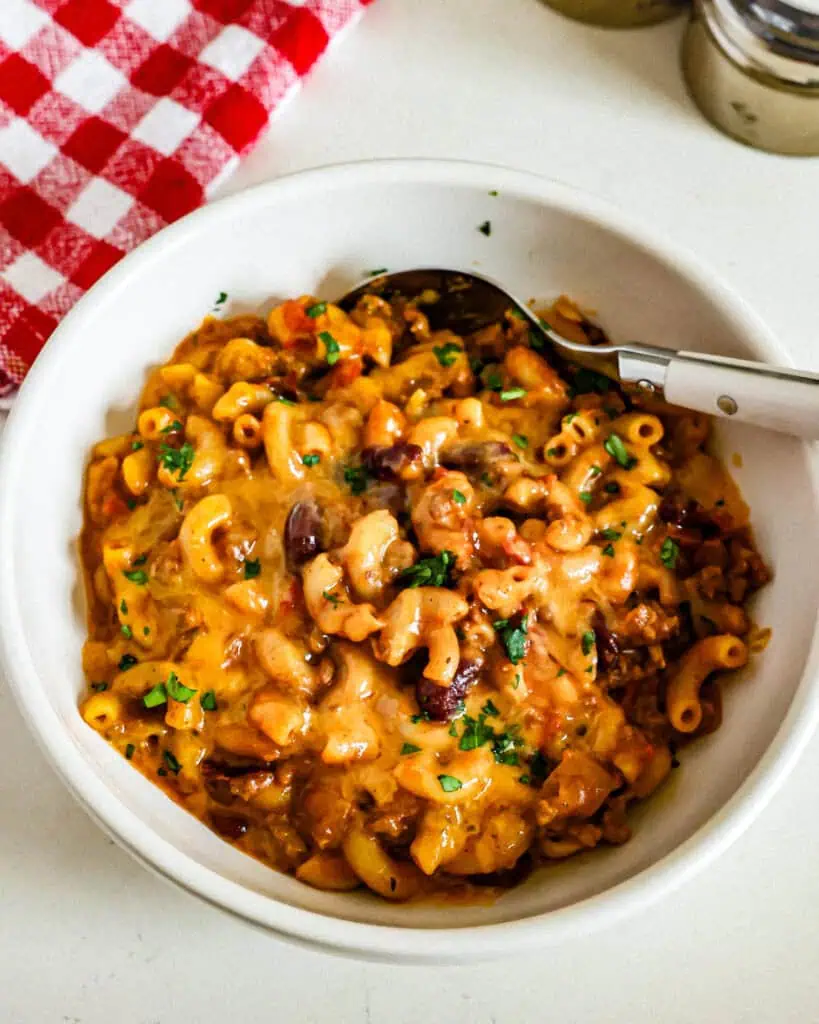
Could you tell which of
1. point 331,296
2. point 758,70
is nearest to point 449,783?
point 331,296

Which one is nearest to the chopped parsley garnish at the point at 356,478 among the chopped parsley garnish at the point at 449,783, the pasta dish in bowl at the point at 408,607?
the pasta dish in bowl at the point at 408,607

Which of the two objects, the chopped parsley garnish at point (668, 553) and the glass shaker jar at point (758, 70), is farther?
the glass shaker jar at point (758, 70)

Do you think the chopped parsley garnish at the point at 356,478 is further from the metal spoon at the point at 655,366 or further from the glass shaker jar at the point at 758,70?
the glass shaker jar at the point at 758,70

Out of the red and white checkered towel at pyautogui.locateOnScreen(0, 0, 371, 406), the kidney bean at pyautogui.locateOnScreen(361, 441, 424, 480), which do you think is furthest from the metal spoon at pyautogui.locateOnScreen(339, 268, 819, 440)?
the red and white checkered towel at pyautogui.locateOnScreen(0, 0, 371, 406)

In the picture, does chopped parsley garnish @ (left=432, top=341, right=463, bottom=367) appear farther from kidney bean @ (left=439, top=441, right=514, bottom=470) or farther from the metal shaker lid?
the metal shaker lid

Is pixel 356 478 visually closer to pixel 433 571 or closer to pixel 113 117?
pixel 433 571

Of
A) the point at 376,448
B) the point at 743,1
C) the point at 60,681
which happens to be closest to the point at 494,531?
the point at 376,448
